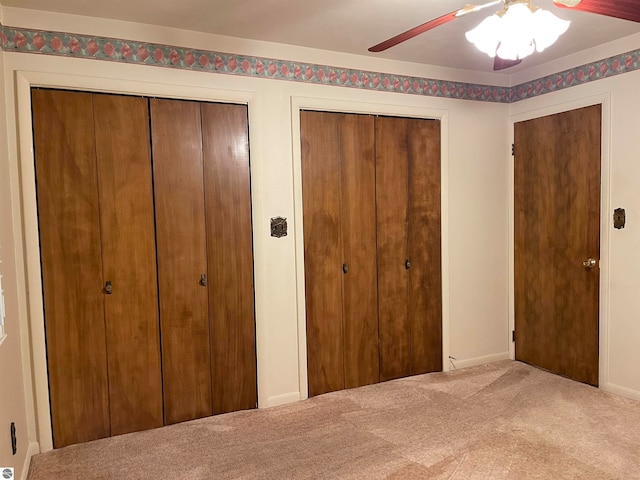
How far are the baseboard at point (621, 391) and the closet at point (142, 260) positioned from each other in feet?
8.17

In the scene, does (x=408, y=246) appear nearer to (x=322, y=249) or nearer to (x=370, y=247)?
(x=370, y=247)

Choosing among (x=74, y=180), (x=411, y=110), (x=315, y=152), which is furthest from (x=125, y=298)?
(x=411, y=110)

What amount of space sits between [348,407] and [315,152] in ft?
5.77

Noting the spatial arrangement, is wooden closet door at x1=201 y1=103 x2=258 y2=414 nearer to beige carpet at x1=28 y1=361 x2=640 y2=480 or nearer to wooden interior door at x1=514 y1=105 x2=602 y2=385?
beige carpet at x1=28 y1=361 x2=640 y2=480

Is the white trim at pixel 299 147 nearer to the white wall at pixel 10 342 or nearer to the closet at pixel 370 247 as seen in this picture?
the closet at pixel 370 247

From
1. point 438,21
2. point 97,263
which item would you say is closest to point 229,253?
point 97,263

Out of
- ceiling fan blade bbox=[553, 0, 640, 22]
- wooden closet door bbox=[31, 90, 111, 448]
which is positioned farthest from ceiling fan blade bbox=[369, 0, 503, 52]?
wooden closet door bbox=[31, 90, 111, 448]

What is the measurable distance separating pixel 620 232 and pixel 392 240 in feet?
5.11

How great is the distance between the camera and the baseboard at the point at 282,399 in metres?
3.28

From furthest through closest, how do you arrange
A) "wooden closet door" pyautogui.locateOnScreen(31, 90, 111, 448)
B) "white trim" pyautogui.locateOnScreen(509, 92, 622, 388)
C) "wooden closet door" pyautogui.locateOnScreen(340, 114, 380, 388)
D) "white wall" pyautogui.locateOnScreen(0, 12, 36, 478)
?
1. "wooden closet door" pyautogui.locateOnScreen(340, 114, 380, 388)
2. "white trim" pyautogui.locateOnScreen(509, 92, 622, 388)
3. "wooden closet door" pyautogui.locateOnScreen(31, 90, 111, 448)
4. "white wall" pyautogui.locateOnScreen(0, 12, 36, 478)

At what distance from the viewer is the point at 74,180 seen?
272cm

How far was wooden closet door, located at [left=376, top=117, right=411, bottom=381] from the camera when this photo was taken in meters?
3.60

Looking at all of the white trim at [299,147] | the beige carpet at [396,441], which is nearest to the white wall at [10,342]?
the beige carpet at [396,441]

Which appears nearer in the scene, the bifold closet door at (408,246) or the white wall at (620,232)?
the white wall at (620,232)
